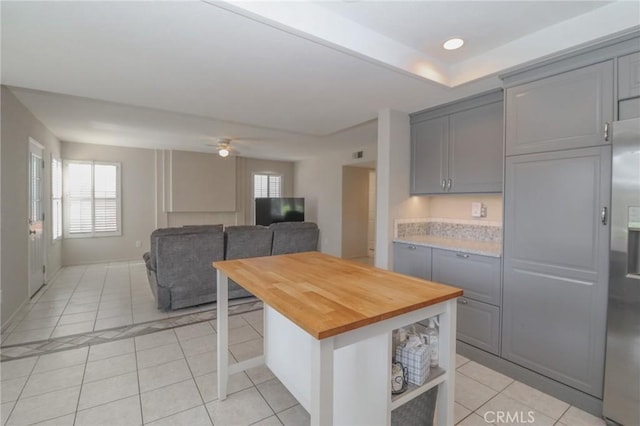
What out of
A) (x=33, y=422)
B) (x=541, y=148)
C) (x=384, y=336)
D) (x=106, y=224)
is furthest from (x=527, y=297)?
(x=106, y=224)

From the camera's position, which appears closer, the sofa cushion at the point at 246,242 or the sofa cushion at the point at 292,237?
the sofa cushion at the point at 246,242

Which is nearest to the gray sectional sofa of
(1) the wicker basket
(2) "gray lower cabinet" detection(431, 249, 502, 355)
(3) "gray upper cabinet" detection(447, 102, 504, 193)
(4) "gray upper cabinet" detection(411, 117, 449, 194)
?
(4) "gray upper cabinet" detection(411, 117, 449, 194)

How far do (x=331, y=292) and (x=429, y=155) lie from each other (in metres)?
2.46

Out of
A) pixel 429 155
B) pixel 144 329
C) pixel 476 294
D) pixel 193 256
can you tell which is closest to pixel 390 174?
pixel 429 155

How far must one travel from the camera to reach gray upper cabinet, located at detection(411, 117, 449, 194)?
3.14 m

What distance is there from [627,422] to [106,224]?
7.85 m

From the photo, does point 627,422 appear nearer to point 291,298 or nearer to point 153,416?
point 291,298

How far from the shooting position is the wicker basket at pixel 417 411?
4.44 ft

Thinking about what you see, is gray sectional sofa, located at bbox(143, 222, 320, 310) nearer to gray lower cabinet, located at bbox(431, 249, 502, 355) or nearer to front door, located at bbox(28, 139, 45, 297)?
front door, located at bbox(28, 139, 45, 297)

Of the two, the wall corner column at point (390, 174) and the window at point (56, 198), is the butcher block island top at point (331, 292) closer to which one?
the wall corner column at point (390, 174)

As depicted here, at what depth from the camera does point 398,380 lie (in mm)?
1288

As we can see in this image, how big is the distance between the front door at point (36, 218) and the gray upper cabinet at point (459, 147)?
489 cm

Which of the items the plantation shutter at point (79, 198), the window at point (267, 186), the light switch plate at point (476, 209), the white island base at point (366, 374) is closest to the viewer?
the white island base at point (366, 374)
